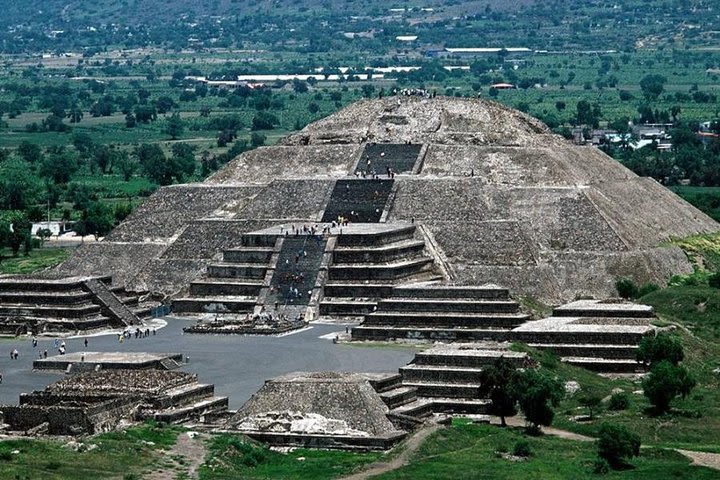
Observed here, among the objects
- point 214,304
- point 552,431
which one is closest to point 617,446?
point 552,431

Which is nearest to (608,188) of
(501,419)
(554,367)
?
(554,367)

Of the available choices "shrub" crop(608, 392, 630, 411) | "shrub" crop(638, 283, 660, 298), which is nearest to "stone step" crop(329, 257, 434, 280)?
"shrub" crop(638, 283, 660, 298)

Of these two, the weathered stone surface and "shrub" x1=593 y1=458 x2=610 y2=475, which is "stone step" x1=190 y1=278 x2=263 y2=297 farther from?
"shrub" x1=593 y1=458 x2=610 y2=475

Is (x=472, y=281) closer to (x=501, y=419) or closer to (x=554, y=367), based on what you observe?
(x=554, y=367)

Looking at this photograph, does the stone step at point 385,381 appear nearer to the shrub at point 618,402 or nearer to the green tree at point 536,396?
the green tree at point 536,396

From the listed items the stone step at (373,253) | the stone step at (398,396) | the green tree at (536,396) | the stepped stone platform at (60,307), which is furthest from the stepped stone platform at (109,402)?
the stone step at (373,253)
